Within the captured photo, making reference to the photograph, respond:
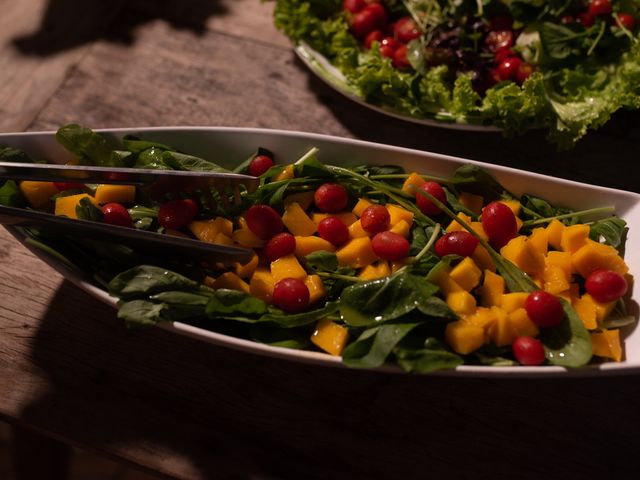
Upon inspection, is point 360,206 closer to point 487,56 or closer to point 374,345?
point 374,345

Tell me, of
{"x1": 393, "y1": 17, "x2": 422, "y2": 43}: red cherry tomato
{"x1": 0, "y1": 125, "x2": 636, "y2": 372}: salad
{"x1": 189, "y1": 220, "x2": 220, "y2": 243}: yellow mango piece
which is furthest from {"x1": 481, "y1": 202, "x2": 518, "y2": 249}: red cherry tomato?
{"x1": 393, "y1": 17, "x2": 422, "y2": 43}: red cherry tomato

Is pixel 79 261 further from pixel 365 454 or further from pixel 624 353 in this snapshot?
pixel 624 353

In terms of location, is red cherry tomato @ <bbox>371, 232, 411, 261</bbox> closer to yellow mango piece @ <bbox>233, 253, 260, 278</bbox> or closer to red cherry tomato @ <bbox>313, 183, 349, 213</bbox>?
red cherry tomato @ <bbox>313, 183, 349, 213</bbox>

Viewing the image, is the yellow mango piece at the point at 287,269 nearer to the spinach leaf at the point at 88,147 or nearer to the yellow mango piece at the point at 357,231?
the yellow mango piece at the point at 357,231

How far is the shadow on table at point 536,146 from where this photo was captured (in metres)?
1.89

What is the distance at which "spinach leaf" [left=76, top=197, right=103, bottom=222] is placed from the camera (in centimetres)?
143

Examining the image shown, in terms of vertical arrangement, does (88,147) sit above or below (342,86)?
below

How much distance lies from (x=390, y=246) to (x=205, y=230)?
43cm

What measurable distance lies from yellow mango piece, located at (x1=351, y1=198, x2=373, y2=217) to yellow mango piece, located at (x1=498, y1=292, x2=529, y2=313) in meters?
0.39

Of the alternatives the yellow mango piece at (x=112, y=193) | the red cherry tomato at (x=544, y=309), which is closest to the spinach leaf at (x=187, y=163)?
the yellow mango piece at (x=112, y=193)

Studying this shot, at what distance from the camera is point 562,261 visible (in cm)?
140

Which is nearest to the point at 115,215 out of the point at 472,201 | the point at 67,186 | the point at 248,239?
the point at 67,186

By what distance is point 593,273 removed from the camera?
4.51 ft

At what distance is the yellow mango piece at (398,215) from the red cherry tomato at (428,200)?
4 centimetres
